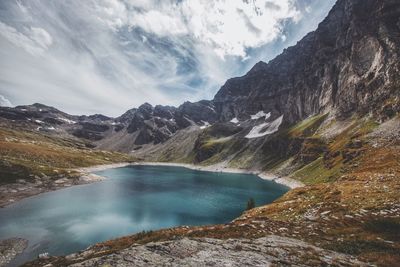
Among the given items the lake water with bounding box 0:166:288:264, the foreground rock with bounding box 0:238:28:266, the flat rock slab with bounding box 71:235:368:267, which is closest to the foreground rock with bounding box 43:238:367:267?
the flat rock slab with bounding box 71:235:368:267

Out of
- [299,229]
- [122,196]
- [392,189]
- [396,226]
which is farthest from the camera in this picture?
[122,196]

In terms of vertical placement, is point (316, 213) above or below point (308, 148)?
below

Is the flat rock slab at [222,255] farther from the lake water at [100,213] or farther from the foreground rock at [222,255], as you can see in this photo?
the lake water at [100,213]

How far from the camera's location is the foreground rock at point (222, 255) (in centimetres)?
1779

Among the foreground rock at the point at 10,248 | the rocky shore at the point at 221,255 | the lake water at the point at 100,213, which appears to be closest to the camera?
the rocky shore at the point at 221,255

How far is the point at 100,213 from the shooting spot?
82250 millimetres

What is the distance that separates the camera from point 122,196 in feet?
370

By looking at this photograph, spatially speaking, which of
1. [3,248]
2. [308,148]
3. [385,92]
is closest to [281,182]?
[308,148]

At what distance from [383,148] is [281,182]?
231 feet

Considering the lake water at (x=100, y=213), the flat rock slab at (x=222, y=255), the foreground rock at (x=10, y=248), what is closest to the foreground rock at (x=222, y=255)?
the flat rock slab at (x=222, y=255)

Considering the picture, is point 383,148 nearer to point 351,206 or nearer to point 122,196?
point 351,206

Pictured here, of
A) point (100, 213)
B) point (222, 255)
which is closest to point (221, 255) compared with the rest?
point (222, 255)

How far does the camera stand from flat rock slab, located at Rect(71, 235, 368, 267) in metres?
17.8

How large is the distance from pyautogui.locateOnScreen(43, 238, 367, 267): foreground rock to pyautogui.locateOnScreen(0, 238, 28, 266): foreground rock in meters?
38.2
